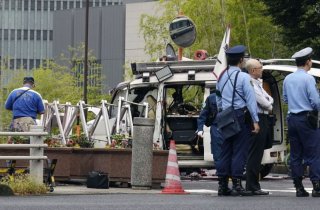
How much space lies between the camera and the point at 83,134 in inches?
777

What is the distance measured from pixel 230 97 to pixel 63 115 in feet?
23.2

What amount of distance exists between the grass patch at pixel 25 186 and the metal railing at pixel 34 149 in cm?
15

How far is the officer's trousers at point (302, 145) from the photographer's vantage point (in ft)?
49.4

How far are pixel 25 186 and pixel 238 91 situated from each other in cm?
311

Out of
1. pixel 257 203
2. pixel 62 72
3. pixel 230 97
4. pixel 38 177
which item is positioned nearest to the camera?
pixel 257 203

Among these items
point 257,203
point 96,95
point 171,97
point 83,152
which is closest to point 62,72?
point 96,95

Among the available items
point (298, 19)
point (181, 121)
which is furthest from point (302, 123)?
point (298, 19)

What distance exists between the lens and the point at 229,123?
588 inches

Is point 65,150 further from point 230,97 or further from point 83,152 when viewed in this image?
point 230,97

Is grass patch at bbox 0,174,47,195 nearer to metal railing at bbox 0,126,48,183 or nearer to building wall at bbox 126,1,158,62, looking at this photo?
metal railing at bbox 0,126,48,183

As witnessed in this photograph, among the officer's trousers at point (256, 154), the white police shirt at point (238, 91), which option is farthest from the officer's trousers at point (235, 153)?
the officer's trousers at point (256, 154)

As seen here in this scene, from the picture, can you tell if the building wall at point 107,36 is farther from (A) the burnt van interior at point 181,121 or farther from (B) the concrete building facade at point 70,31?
(A) the burnt van interior at point 181,121

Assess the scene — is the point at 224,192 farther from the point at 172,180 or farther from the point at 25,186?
the point at 25,186

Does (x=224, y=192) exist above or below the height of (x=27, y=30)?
below
